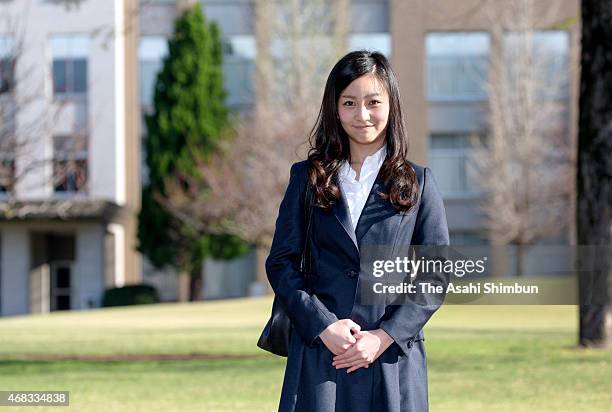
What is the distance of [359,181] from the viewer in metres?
4.24

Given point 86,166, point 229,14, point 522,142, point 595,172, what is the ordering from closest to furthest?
point 595,172 → point 522,142 → point 86,166 → point 229,14

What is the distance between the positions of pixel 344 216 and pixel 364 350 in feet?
1.64

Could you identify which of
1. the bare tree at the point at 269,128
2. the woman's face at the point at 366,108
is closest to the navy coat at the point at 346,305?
the woman's face at the point at 366,108

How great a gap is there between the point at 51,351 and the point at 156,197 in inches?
827

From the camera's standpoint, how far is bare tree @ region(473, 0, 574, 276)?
39.1 metres

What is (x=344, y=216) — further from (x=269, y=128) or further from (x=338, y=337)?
(x=269, y=128)

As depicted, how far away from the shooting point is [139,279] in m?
43.2

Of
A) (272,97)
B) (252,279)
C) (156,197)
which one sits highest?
(272,97)

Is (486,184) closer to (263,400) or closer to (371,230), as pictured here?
(263,400)

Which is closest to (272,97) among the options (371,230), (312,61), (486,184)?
(312,61)

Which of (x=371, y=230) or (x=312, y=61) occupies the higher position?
(x=312, y=61)

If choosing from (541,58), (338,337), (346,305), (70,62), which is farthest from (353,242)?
(70,62)

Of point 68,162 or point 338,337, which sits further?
point 68,162

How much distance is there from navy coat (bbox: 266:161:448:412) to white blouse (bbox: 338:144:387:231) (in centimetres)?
3
